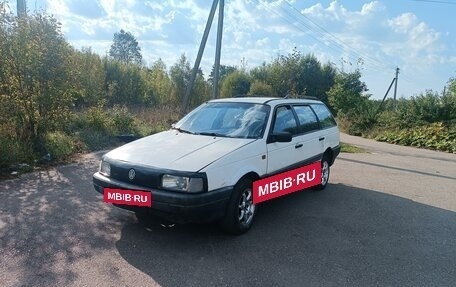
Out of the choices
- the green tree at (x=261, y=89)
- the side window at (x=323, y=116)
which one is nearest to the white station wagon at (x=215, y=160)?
the side window at (x=323, y=116)

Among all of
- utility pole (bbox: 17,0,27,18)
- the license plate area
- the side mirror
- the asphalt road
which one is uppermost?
utility pole (bbox: 17,0,27,18)

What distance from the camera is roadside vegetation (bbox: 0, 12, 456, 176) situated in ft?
25.0

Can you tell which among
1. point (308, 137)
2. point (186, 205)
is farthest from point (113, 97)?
point (186, 205)

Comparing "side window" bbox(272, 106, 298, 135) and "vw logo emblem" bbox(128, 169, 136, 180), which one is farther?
"side window" bbox(272, 106, 298, 135)

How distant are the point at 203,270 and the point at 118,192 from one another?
128cm

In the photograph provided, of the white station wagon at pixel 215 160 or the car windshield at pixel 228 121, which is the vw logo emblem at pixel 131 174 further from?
the car windshield at pixel 228 121

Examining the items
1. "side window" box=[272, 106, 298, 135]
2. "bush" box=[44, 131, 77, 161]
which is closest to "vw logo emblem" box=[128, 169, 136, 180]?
"side window" box=[272, 106, 298, 135]

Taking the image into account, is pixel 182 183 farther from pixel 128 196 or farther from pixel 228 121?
pixel 228 121

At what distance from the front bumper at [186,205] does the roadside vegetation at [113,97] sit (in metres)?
4.58

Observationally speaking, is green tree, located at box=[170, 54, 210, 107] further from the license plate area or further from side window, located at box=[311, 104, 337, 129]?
the license plate area

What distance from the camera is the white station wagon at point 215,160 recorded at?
3750 millimetres

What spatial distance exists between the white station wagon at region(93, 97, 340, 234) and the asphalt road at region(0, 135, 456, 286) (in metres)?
0.38

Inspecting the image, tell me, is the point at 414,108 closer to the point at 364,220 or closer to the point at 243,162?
the point at 364,220

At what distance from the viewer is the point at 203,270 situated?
3.50 meters
